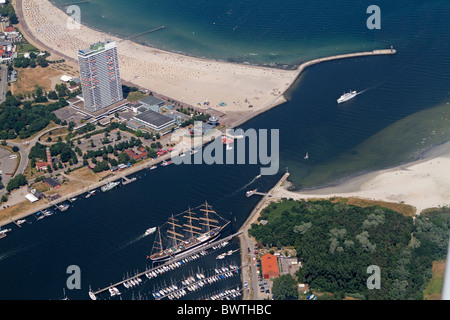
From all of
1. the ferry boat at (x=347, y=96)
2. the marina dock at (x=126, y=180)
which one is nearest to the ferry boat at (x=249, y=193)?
the marina dock at (x=126, y=180)

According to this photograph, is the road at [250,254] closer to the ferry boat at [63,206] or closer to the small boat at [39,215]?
the ferry boat at [63,206]

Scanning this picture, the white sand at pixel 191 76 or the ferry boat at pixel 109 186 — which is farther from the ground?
the white sand at pixel 191 76

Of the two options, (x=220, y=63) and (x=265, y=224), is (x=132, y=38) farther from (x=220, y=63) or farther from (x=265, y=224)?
(x=265, y=224)

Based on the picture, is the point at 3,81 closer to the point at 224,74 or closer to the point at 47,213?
the point at 224,74

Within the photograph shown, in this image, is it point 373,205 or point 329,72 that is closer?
point 373,205

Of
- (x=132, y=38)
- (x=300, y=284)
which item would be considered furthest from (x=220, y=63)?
(x=300, y=284)

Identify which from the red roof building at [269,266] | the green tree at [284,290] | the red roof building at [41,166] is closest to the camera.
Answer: the green tree at [284,290]

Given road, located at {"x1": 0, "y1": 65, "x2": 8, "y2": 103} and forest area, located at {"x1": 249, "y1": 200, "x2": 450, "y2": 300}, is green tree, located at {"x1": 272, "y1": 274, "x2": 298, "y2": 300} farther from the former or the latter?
road, located at {"x1": 0, "y1": 65, "x2": 8, "y2": 103}

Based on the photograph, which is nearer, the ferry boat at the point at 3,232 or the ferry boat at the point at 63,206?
the ferry boat at the point at 3,232
